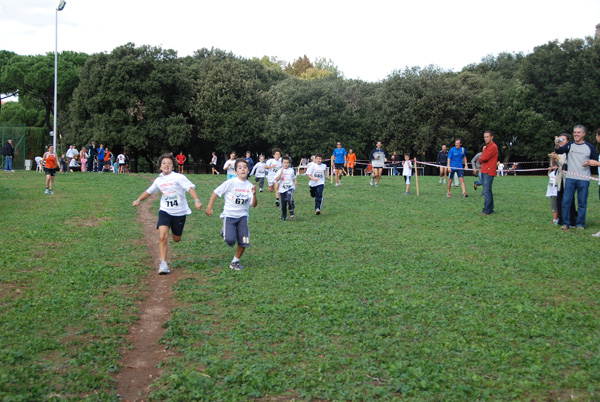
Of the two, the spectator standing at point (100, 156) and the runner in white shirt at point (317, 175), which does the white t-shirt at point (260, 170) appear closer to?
the runner in white shirt at point (317, 175)

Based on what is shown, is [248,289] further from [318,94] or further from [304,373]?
[318,94]

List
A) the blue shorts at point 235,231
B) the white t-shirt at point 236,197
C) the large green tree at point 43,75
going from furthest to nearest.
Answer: the large green tree at point 43,75 → the white t-shirt at point 236,197 → the blue shorts at point 235,231

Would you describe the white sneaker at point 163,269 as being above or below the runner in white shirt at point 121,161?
below

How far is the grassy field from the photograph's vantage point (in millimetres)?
4742

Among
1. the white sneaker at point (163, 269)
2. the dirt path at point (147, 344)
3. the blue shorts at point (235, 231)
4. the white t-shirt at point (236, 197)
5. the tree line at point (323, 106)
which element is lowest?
the dirt path at point (147, 344)

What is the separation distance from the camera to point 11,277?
8.05 metres

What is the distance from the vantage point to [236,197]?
9344 millimetres

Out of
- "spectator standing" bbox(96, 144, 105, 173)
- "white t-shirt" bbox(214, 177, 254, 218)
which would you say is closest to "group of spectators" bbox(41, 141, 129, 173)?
"spectator standing" bbox(96, 144, 105, 173)

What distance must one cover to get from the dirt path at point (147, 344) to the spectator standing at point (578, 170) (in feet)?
30.4

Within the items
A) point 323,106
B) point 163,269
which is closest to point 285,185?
point 163,269

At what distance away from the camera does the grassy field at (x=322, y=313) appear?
15.6 feet

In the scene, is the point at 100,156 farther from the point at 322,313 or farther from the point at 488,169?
the point at 322,313

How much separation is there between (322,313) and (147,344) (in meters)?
2.14

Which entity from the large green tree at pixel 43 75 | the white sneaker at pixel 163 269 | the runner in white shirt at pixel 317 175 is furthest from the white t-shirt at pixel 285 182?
the large green tree at pixel 43 75
